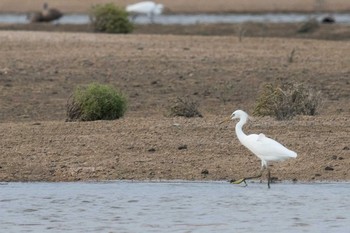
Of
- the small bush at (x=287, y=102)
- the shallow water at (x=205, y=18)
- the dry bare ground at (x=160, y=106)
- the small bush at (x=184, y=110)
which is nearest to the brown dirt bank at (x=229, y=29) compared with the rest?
the shallow water at (x=205, y=18)

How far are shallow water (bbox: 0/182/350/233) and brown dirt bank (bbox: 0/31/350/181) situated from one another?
482 mm

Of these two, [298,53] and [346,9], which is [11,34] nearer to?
[298,53]

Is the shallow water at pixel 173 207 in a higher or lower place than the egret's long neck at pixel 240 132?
lower

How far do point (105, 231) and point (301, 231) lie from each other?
1.93 m

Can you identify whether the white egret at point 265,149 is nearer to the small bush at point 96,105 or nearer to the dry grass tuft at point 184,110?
the dry grass tuft at point 184,110

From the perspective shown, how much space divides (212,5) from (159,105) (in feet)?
106

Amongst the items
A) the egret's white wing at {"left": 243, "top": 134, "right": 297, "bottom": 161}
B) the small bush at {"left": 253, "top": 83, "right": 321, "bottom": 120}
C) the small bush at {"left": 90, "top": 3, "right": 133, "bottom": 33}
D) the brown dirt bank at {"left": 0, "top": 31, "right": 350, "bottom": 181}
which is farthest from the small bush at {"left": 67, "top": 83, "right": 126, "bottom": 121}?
the small bush at {"left": 90, "top": 3, "right": 133, "bottom": 33}

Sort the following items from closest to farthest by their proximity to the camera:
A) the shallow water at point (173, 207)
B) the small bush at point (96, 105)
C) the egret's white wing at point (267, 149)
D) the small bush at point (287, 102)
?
the shallow water at point (173, 207) < the egret's white wing at point (267, 149) < the small bush at point (287, 102) < the small bush at point (96, 105)

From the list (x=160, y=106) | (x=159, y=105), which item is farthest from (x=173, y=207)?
(x=159, y=105)

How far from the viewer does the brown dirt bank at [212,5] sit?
168ft

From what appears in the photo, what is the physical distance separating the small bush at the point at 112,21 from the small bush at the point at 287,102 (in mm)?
14142

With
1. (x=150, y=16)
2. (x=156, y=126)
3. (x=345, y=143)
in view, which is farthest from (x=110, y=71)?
(x=150, y=16)

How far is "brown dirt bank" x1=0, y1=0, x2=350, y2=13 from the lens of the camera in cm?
5128

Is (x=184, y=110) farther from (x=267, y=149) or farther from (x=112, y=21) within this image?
(x=112, y=21)
